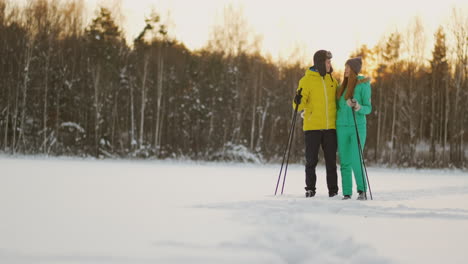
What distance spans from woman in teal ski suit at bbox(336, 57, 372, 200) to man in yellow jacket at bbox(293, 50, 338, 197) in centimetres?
13

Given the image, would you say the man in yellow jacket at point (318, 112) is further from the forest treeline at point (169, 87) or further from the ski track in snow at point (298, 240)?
the forest treeline at point (169, 87)

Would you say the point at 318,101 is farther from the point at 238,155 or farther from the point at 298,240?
the point at 238,155

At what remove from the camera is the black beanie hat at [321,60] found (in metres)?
4.95

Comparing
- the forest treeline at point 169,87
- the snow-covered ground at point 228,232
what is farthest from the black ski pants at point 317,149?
the forest treeline at point 169,87

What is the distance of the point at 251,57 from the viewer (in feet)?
77.8

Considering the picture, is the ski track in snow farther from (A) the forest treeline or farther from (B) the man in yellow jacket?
(A) the forest treeline

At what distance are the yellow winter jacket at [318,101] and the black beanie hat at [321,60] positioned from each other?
69 millimetres

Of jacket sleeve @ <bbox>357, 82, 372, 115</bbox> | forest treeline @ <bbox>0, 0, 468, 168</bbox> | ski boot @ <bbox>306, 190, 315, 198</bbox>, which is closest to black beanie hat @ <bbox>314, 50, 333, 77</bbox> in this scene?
jacket sleeve @ <bbox>357, 82, 372, 115</bbox>

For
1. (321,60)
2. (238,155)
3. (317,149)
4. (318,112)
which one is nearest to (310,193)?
(317,149)

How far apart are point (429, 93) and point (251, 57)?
13183 millimetres

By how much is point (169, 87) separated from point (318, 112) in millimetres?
22861

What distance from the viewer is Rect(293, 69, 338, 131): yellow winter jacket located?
4945 mm

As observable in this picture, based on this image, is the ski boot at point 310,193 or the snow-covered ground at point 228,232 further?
the ski boot at point 310,193

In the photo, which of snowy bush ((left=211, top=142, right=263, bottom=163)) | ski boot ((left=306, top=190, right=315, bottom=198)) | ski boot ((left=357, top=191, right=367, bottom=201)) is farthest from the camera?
snowy bush ((left=211, top=142, right=263, bottom=163))
